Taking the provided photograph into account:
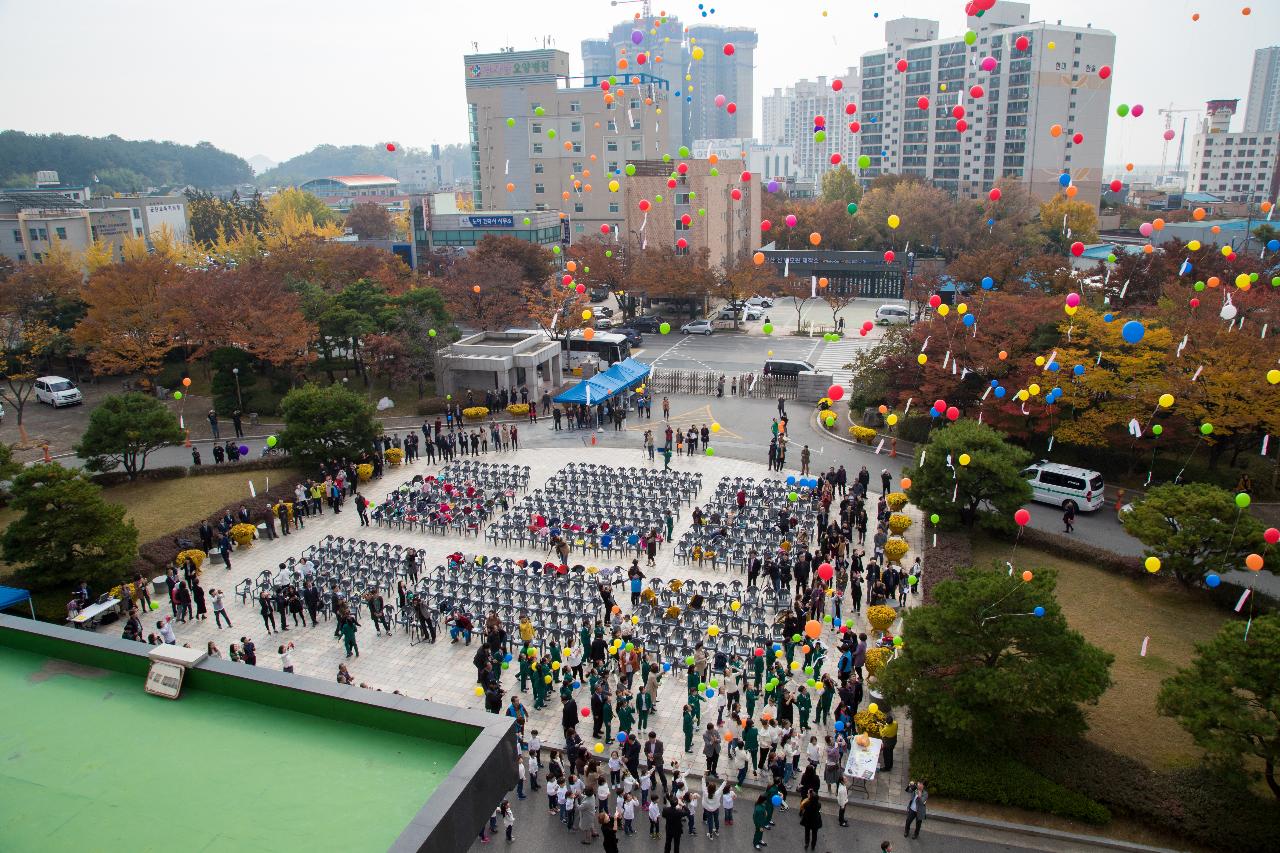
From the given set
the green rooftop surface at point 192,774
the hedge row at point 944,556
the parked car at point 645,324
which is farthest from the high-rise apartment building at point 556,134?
the green rooftop surface at point 192,774

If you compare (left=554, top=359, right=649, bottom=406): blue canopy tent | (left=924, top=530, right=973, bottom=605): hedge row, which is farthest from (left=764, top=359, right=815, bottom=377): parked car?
(left=924, top=530, right=973, bottom=605): hedge row

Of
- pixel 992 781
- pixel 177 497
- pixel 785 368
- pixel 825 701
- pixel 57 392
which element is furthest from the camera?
pixel 785 368

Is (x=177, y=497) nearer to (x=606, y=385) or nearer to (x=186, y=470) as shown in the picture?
(x=186, y=470)

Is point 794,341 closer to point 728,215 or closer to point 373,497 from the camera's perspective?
point 728,215

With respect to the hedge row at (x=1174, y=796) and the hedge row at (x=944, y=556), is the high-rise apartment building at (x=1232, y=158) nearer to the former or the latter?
the hedge row at (x=944, y=556)

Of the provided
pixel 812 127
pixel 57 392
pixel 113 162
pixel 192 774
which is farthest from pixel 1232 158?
pixel 113 162
